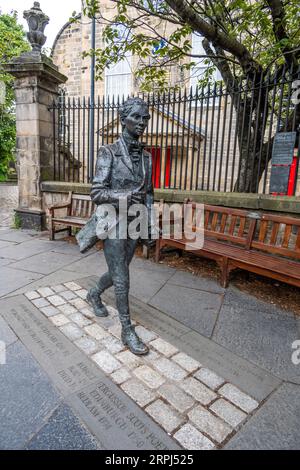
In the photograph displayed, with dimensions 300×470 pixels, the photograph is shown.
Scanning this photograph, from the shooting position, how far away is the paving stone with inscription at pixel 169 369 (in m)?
2.30

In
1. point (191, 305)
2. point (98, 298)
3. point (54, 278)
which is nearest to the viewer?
point (98, 298)

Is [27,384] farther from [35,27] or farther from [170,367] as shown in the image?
[35,27]

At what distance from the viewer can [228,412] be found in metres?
1.98

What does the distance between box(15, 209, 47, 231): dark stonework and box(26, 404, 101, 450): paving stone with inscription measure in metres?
5.65

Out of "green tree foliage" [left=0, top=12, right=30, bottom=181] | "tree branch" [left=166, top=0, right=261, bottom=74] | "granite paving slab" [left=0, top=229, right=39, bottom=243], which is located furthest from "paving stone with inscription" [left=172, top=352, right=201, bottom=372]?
"green tree foliage" [left=0, top=12, right=30, bottom=181]

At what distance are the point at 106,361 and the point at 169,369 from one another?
0.52 metres

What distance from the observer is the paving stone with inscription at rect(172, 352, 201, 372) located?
95.4 inches

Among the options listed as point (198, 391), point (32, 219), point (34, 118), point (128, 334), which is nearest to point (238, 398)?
point (198, 391)

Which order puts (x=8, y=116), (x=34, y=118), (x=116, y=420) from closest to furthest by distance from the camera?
1. (x=116, y=420)
2. (x=34, y=118)
3. (x=8, y=116)

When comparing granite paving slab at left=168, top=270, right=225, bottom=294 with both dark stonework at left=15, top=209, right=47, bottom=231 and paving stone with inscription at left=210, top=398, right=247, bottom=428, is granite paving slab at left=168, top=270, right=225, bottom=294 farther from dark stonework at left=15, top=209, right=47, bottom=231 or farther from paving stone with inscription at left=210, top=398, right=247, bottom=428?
dark stonework at left=15, top=209, right=47, bottom=231

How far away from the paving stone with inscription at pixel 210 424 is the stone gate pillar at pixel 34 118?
5.97 metres

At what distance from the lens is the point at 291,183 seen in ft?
16.1

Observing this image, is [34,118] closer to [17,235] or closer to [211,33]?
[17,235]
